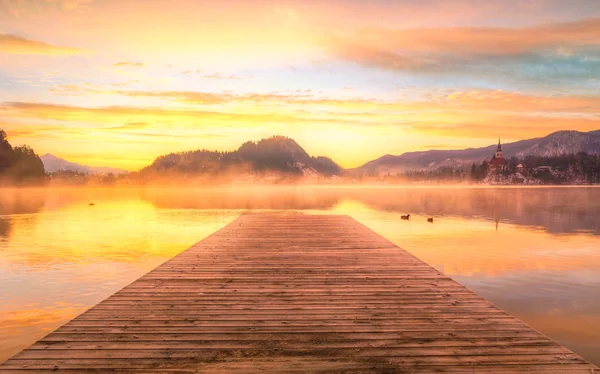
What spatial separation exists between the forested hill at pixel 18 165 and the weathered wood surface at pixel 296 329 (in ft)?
460

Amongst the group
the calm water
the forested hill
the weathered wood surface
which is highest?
the forested hill

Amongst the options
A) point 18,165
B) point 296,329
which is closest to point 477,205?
point 296,329

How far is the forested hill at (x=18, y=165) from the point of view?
124 meters

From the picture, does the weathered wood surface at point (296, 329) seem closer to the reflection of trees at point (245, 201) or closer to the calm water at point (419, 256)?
the calm water at point (419, 256)

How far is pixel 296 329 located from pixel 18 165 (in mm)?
151037

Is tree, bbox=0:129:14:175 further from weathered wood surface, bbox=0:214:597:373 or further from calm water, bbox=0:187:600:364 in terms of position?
weathered wood surface, bbox=0:214:597:373

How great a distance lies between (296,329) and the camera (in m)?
6.08

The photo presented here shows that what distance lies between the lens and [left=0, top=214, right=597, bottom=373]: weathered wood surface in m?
4.96

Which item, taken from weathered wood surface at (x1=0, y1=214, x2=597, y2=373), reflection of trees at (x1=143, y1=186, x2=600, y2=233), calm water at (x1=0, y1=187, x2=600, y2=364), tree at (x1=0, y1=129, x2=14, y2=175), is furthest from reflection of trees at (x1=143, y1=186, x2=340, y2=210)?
tree at (x1=0, y1=129, x2=14, y2=175)

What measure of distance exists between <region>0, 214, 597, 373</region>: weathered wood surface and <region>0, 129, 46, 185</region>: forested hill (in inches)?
5517

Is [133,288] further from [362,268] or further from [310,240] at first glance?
[310,240]

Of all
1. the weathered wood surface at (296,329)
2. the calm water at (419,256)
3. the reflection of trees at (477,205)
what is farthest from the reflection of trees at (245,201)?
the weathered wood surface at (296,329)

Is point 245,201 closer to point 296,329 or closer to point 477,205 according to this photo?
point 477,205

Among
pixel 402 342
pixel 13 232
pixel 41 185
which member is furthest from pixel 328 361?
pixel 41 185
